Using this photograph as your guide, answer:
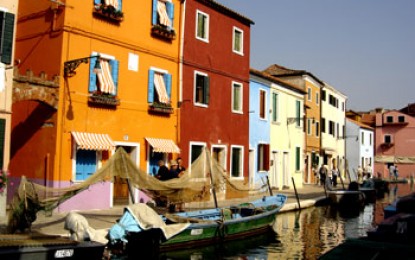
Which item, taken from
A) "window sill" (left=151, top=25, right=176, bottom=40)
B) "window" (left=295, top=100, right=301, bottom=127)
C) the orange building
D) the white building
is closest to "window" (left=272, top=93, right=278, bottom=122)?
"window" (left=295, top=100, right=301, bottom=127)

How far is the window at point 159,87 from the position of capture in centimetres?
1853

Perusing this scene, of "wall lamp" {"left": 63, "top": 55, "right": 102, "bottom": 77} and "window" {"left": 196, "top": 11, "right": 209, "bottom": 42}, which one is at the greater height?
"window" {"left": 196, "top": 11, "right": 209, "bottom": 42}

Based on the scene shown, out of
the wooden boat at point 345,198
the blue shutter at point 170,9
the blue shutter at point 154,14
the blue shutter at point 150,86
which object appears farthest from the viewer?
the wooden boat at point 345,198

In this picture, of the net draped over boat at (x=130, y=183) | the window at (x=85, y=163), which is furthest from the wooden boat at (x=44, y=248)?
the window at (x=85, y=163)

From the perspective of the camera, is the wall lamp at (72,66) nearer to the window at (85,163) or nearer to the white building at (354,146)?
the window at (85,163)

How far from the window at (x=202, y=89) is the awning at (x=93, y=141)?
5.85 m

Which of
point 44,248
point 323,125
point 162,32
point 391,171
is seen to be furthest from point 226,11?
point 391,171

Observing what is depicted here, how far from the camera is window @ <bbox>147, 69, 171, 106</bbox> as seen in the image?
60.8 ft

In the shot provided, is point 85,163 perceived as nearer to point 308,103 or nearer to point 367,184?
point 367,184

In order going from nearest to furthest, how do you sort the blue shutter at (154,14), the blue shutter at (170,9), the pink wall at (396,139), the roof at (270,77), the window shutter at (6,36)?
the window shutter at (6,36) < the blue shutter at (154,14) < the blue shutter at (170,9) < the roof at (270,77) < the pink wall at (396,139)

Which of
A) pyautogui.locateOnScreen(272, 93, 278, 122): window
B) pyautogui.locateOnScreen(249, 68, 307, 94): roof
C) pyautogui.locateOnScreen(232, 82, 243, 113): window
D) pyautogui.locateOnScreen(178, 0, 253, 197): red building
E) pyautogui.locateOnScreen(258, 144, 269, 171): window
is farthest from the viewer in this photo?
pyautogui.locateOnScreen(272, 93, 278, 122): window

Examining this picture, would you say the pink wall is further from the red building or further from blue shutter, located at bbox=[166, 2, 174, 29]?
blue shutter, located at bbox=[166, 2, 174, 29]

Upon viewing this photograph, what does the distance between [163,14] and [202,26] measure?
2.99 metres

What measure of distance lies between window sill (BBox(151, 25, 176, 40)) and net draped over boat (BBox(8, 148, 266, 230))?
615 cm
